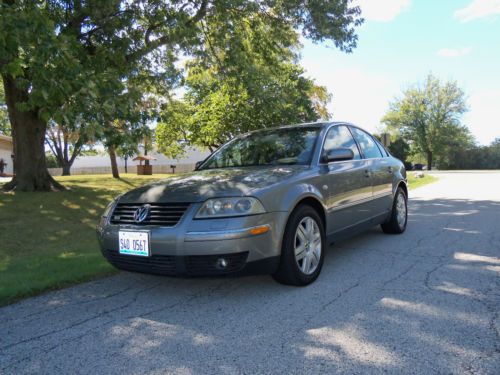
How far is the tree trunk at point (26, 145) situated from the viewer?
1245cm

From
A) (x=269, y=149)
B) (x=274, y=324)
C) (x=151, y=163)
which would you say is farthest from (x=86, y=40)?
(x=151, y=163)

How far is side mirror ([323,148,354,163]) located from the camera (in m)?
4.33

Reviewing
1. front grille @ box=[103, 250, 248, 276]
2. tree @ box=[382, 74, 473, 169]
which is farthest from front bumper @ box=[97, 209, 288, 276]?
tree @ box=[382, 74, 473, 169]

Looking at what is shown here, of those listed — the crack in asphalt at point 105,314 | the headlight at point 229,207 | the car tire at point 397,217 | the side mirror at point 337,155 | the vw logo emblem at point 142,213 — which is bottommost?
the crack in asphalt at point 105,314

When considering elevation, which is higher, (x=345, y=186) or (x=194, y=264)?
(x=345, y=186)

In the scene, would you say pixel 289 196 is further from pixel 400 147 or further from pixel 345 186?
pixel 400 147

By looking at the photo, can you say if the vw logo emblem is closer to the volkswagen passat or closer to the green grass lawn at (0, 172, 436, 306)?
the volkswagen passat

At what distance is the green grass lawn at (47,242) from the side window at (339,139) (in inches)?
112

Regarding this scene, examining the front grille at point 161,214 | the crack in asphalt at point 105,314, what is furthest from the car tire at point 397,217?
the front grille at point 161,214

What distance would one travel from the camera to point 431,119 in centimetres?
5662

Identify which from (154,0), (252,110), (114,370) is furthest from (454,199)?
(114,370)

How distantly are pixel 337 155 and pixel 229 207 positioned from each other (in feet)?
5.02

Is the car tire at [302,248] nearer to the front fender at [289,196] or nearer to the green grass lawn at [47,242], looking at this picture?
the front fender at [289,196]

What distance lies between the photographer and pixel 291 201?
369cm
